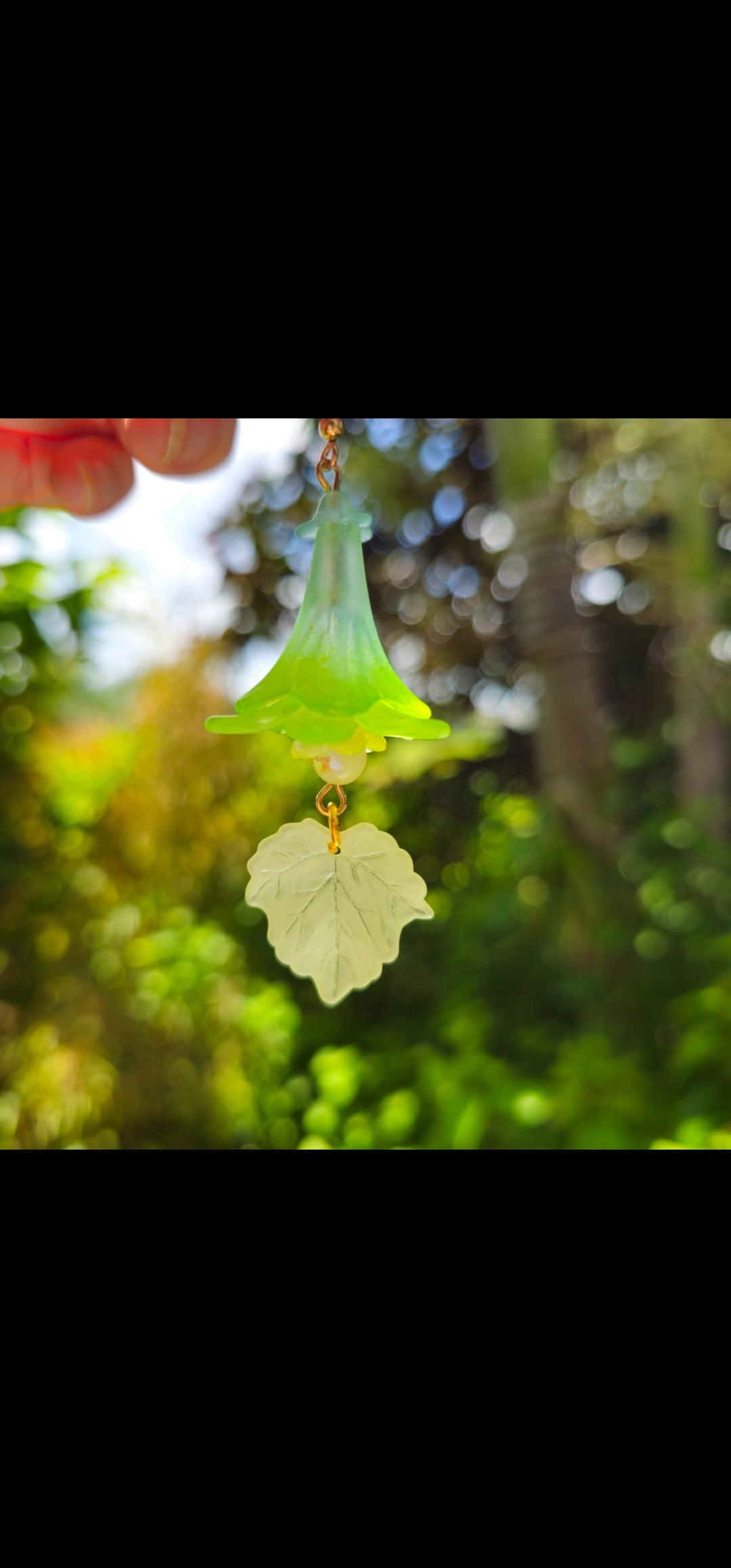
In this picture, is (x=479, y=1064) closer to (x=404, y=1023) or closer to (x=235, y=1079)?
(x=404, y=1023)

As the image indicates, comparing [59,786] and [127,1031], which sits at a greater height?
[59,786]

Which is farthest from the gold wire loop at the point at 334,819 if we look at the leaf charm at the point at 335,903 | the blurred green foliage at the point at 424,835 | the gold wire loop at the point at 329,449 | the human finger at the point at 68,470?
the blurred green foliage at the point at 424,835

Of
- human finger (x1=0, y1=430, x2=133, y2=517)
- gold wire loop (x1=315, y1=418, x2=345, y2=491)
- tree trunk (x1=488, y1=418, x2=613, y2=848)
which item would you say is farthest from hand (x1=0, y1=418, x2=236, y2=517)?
tree trunk (x1=488, y1=418, x2=613, y2=848)

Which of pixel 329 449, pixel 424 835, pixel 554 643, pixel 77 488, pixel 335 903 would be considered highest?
pixel 554 643

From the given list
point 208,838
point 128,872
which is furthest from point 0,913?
point 208,838

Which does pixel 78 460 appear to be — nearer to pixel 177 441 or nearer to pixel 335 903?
pixel 177 441

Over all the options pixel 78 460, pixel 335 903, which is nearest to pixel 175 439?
pixel 78 460
